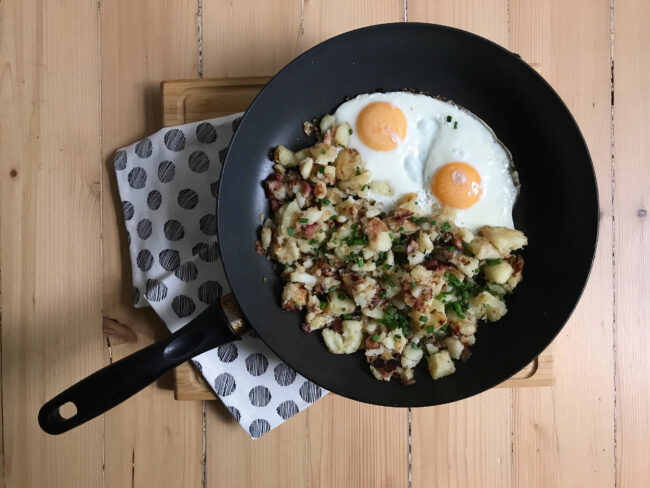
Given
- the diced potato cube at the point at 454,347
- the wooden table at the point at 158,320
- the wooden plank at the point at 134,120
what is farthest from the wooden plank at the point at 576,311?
the wooden plank at the point at 134,120

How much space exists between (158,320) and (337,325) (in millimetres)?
515

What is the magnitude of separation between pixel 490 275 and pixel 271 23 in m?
0.92

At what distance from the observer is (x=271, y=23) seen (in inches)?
59.9

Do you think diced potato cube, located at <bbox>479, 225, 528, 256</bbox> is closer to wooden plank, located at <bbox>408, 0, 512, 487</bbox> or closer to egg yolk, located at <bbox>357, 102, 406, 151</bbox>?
egg yolk, located at <bbox>357, 102, 406, 151</bbox>

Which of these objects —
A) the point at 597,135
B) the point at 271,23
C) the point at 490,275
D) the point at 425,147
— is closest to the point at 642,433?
the point at 490,275

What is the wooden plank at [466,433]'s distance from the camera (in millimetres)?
1549

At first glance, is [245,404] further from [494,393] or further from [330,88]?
[330,88]

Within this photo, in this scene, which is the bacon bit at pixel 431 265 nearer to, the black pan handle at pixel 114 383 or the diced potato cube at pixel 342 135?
the diced potato cube at pixel 342 135

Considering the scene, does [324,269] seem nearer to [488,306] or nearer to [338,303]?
[338,303]

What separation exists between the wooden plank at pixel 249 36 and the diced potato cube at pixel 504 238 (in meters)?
0.73

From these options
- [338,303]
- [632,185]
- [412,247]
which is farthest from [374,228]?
[632,185]

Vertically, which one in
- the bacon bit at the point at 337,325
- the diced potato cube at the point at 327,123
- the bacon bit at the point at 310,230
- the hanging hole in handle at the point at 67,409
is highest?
the diced potato cube at the point at 327,123

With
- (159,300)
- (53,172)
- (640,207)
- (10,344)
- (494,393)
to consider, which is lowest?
(494,393)

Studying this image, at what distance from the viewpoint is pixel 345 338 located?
1337mm
